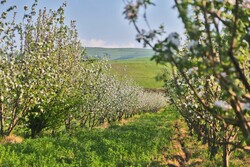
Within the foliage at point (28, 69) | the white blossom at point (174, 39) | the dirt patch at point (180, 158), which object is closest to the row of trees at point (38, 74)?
the foliage at point (28, 69)

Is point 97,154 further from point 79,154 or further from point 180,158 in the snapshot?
point 180,158

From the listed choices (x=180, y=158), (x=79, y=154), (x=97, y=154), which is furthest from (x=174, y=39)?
(x=180, y=158)

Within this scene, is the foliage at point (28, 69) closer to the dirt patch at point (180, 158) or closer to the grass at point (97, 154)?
the grass at point (97, 154)

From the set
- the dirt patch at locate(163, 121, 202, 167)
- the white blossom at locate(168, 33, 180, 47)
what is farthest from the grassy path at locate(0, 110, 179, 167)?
the white blossom at locate(168, 33, 180, 47)

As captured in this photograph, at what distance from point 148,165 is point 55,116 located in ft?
27.2

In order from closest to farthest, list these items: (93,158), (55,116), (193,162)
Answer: (93,158) < (193,162) < (55,116)

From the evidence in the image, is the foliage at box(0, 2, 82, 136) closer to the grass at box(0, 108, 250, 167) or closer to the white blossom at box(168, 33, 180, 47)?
the grass at box(0, 108, 250, 167)

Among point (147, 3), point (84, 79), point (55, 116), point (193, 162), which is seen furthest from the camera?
point (84, 79)

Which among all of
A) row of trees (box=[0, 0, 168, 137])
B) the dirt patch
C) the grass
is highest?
row of trees (box=[0, 0, 168, 137])

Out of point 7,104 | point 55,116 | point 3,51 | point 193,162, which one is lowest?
point 193,162

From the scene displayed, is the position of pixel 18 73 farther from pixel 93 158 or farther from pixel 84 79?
pixel 84 79

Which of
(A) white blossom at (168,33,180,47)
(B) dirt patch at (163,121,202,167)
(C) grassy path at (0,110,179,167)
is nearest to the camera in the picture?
(A) white blossom at (168,33,180,47)

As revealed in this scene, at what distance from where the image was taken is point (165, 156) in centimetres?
1766

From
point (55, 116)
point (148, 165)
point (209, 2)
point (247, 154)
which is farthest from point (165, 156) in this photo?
point (209, 2)
